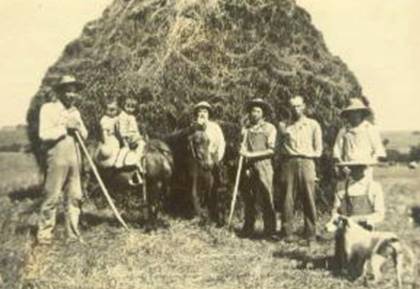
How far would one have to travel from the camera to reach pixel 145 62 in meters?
8.02

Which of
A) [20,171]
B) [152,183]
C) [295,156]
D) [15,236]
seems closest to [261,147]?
[295,156]

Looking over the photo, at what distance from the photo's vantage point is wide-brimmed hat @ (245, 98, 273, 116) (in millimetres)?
7383

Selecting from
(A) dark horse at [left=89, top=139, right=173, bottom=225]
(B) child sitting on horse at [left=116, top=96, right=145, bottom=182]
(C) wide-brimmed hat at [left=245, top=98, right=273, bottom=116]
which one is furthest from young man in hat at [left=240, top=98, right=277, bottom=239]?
(B) child sitting on horse at [left=116, top=96, right=145, bottom=182]

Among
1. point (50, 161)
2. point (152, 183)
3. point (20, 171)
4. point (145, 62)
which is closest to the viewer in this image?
point (50, 161)

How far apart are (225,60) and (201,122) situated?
834 millimetres

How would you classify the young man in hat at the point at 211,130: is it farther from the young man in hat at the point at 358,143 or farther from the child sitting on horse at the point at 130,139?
the young man in hat at the point at 358,143

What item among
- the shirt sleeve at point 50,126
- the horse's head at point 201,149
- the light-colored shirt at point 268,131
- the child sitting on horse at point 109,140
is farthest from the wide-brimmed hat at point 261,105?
the shirt sleeve at point 50,126

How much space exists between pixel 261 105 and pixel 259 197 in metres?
0.77

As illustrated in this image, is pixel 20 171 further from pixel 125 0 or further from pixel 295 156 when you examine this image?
pixel 295 156

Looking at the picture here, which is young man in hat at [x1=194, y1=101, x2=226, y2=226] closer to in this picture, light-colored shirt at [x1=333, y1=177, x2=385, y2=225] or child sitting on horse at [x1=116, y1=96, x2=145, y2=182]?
child sitting on horse at [x1=116, y1=96, x2=145, y2=182]

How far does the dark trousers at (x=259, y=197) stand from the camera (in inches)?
287

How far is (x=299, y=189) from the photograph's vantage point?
7207mm

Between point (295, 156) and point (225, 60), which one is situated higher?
point (225, 60)

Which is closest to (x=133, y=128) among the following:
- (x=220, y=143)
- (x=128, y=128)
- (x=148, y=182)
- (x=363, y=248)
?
(x=128, y=128)
